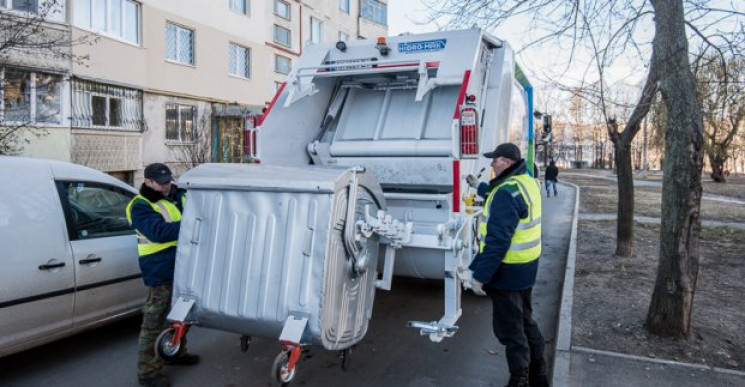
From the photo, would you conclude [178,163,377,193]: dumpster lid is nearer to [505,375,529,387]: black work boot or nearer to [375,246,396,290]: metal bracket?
[375,246,396,290]: metal bracket

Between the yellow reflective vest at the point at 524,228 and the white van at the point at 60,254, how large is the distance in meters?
2.85

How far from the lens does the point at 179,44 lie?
55.5 ft

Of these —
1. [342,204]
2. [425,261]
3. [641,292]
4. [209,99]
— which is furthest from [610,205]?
[342,204]

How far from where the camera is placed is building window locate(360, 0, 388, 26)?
30.0 metres

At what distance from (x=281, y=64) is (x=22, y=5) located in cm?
1208

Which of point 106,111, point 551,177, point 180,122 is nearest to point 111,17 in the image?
point 106,111

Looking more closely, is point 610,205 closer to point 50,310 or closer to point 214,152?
point 214,152

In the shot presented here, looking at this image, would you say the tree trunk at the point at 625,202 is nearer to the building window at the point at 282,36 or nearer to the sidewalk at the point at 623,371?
the sidewalk at the point at 623,371

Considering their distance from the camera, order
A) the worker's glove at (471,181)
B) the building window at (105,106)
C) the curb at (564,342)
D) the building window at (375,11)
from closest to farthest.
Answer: the curb at (564,342), the worker's glove at (471,181), the building window at (105,106), the building window at (375,11)

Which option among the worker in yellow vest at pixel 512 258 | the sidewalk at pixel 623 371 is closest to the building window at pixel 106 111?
the worker in yellow vest at pixel 512 258

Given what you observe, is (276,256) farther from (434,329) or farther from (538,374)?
(538,374)

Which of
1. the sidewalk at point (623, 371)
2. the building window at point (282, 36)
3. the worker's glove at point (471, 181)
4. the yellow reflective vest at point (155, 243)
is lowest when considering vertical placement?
the sidewalk at point (623, 371)

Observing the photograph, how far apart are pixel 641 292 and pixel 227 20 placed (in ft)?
54.1

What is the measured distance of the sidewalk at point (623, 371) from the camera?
12.1ft
